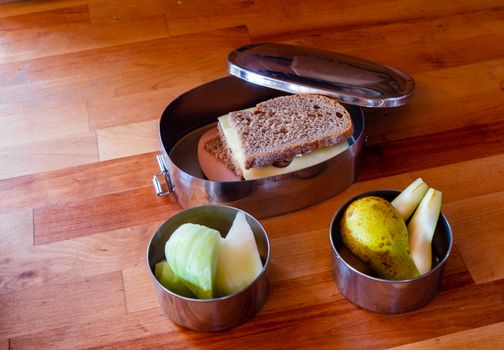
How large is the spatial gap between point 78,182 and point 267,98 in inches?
13.5

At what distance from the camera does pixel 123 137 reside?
3.93 ft

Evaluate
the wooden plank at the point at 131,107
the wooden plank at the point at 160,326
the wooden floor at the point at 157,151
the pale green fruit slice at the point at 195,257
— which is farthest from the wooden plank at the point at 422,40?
the pale green fruit slice at the point at 195,257

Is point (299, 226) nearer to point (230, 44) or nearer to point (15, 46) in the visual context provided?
point (230, 44)

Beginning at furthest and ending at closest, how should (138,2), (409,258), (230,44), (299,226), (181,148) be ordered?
(138,2), (230,44), (181,148), (299,226), (409,258)

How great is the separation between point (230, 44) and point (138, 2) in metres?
0.26

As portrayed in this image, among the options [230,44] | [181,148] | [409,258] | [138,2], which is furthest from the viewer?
[138,2]

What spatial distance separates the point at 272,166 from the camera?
104 cm

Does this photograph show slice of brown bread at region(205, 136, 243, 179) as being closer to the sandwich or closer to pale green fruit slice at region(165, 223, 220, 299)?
the sandwich


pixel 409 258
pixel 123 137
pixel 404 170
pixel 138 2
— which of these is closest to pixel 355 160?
pixel 404 170

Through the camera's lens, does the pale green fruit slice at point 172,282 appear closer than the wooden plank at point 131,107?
Yes

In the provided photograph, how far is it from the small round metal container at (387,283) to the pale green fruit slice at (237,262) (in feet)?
0.34

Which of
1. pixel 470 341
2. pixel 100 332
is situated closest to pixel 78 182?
pixel 100 332

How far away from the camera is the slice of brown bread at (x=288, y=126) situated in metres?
1.04

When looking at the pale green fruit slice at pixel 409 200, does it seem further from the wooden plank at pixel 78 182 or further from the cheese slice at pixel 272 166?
the wooden plank at pixel 78 182
